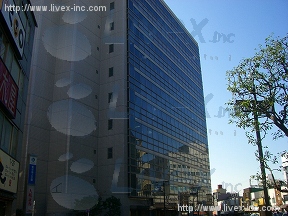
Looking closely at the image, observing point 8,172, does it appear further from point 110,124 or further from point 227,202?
point 227,202

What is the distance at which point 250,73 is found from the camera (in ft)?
56.3

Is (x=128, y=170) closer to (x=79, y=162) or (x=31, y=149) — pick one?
(x=79, y=162)

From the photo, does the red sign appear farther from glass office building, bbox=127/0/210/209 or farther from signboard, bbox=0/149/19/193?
glass office building, bbox=127/0/210/209

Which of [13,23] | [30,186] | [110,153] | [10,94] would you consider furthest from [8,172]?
[110,153]

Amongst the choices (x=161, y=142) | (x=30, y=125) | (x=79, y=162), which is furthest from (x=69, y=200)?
(x=161, y=142)

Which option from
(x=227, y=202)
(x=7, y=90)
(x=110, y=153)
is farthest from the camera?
(x=227, y=202)

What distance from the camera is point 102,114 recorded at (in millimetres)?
42312

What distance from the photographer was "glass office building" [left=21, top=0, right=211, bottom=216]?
119 feet

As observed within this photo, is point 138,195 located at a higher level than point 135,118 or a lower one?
lower

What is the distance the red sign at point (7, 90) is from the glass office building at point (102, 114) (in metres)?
17.8

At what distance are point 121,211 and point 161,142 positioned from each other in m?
15.1

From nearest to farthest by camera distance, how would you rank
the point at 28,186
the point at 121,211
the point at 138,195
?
the point at 28,186
the point at 121,211
the point at 138,195

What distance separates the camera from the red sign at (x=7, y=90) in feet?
45.3

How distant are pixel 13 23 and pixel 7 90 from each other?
Answer: 3.52m
